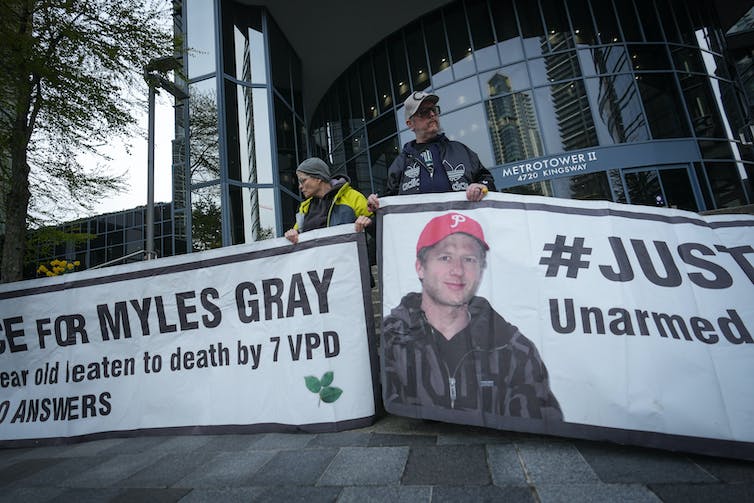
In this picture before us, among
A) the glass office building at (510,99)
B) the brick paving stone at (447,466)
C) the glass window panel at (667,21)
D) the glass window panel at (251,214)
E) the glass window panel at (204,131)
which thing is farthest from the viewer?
the glass window panel at (667,21)

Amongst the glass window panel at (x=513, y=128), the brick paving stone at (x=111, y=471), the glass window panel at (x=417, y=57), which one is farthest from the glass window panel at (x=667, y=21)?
the brick paving stone at (x=111, y=471)

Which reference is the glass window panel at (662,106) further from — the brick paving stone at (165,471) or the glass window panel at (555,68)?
the brick paving stone at (165,471)

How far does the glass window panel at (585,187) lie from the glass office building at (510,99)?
4cm

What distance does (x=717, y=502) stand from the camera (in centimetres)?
134

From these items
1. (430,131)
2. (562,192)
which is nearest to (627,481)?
(430,131)

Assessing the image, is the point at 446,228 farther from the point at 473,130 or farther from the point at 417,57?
the point at 417,57

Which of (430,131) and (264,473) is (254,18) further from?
(264,473)

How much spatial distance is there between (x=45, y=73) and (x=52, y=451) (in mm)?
5549

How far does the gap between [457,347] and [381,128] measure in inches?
532

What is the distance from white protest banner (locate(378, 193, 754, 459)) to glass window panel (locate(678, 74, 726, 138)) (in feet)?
43.7

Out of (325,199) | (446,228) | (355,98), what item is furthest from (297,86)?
(446,228)

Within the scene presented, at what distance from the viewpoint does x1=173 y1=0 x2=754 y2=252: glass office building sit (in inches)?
449

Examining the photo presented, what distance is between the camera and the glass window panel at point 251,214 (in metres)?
11.1

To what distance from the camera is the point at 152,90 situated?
7.94 meters
